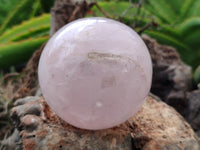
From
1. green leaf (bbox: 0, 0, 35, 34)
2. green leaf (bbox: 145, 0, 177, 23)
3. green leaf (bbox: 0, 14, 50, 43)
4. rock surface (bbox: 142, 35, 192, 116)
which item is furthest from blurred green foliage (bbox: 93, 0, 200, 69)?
green leaf (bbox: 0, 0, 35, 34)

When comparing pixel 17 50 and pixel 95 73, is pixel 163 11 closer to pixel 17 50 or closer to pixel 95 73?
pixel 17 50

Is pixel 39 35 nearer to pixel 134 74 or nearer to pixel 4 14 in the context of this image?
pixel 4 14

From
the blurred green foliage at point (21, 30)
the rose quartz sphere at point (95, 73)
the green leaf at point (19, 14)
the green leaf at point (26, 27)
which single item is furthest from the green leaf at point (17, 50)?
the rose quartz sphere at point (95, 73)

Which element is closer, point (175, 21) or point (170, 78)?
point (170, 78)

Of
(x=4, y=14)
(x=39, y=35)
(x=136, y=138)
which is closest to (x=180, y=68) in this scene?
(x=136, y=138)

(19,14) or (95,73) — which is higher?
(95,73)

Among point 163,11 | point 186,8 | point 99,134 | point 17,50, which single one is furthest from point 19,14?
point 99,134
